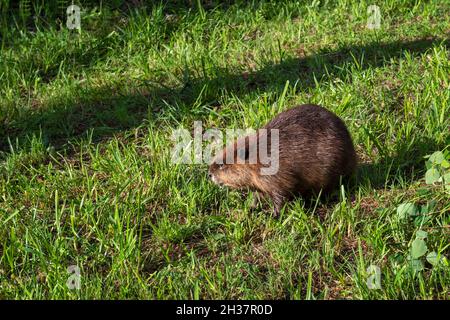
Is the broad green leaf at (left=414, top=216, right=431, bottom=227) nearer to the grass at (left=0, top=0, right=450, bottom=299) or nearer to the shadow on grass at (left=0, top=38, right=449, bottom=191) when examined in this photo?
the grass at (left=0, top=0, right=450, bottom=299)

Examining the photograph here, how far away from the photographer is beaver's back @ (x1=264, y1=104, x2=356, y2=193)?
4.55m

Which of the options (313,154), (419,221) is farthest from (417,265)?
(313,154)

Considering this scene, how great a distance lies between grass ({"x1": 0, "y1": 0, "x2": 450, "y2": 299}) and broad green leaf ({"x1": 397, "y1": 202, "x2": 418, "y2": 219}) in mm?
74

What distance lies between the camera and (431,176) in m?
4.42

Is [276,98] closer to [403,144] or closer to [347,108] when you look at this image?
[347,108]

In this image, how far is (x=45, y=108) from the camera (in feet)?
19.6

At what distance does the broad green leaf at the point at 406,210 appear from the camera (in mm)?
4223

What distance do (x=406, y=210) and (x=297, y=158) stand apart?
2.50ft

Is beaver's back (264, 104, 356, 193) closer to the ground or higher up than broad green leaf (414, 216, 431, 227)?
higher up

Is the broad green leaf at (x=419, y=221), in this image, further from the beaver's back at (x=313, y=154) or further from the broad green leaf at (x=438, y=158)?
the beaver's back at (x=313, y=154)

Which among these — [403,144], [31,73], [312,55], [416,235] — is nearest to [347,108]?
[403,144]

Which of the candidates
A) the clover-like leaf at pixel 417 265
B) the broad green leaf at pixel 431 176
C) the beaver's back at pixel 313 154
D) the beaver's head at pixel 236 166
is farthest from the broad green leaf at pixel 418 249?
the beaver's head at pixel 236 166

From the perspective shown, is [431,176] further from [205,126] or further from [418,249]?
[205,126]

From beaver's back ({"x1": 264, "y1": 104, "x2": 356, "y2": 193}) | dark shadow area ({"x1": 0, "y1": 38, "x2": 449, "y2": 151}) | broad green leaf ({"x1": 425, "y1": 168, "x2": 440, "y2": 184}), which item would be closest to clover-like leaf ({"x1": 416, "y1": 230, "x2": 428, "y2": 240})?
broad green leaf ({"x1": 425, "y1": 168, "x2": 440, "y2": 184})
